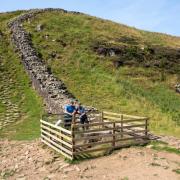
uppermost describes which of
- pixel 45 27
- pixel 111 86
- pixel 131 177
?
pixel 45 27

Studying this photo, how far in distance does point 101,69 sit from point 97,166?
27690 mm

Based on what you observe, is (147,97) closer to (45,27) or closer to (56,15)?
(45,27)

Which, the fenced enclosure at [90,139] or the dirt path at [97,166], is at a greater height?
the fenced enclosure at [90,139]

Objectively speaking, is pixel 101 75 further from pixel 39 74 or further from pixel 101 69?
pixel 39 74

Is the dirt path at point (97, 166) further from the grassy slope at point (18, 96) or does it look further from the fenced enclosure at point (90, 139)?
the grassy slope at point (18, 96)

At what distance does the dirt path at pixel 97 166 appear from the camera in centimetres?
1623

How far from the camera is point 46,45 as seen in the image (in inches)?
1969

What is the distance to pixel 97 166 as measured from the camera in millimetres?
17391

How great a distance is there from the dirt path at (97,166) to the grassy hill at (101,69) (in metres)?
5.54

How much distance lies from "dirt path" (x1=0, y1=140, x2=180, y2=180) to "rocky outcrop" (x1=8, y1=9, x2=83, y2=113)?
9.84 metres

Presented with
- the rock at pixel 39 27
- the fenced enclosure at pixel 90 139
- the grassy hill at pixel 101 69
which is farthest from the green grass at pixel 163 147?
the rock at pixel 39 27

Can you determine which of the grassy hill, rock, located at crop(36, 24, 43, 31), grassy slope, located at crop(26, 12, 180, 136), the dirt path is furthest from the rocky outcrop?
the dirt path

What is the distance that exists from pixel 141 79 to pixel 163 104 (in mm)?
9140

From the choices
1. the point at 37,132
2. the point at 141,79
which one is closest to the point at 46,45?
the point at 141,79
